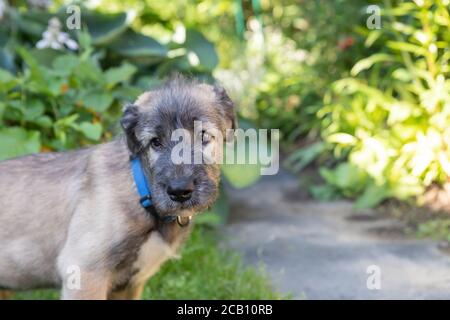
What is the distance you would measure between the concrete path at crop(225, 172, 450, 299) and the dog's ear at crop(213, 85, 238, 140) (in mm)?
1495

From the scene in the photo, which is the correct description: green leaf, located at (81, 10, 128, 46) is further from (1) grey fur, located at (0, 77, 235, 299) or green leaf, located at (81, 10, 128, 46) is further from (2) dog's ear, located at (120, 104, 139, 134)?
(2) dog's ear, located at (120, 104, 139, 134)

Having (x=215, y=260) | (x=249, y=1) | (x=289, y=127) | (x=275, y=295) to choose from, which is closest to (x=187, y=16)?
(x=249, y=1)

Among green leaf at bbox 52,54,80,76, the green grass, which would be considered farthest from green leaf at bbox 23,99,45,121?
the green grass

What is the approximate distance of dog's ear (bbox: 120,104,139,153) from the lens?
3.59 m

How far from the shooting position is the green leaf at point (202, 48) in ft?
20.9

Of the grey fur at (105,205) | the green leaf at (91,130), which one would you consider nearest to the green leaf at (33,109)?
the green leaf at (91,130)

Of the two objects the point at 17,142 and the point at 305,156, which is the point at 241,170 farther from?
the point at 305,156

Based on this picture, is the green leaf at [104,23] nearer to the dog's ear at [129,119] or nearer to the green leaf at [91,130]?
the green leaf at [91,130]

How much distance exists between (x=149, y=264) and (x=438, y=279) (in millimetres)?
2293

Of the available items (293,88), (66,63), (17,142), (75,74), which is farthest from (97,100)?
(293,88)

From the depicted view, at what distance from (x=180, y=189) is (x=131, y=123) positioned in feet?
1.75

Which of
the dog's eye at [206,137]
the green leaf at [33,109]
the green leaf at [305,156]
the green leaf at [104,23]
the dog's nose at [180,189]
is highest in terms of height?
the green leaf at [104,23]

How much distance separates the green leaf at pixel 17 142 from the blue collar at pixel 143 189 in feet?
4.80

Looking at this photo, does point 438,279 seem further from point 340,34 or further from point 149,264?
point 340,34
